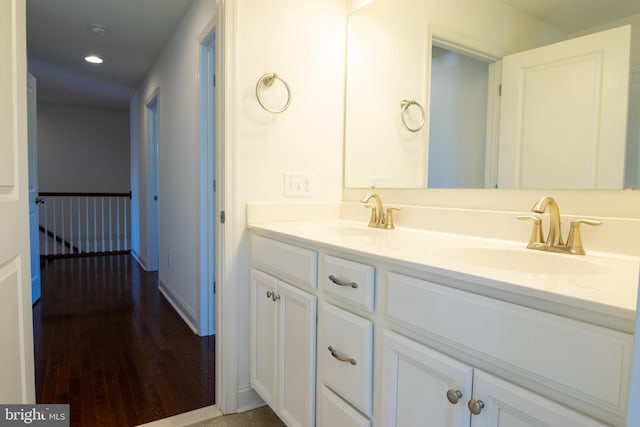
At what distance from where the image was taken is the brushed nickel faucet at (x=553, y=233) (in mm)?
1019

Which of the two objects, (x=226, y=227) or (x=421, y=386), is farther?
(x=226, y=227)

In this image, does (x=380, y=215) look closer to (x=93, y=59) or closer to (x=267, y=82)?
(x=267, y=82)

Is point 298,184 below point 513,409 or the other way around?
the other way around

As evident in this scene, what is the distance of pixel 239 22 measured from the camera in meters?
1.59

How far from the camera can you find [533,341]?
2.13 ft

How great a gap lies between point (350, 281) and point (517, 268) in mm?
509

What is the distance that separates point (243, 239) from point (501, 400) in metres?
1.21

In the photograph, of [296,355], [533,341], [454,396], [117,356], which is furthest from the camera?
[117,356]

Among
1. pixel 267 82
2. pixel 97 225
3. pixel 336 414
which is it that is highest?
pixel 267 82

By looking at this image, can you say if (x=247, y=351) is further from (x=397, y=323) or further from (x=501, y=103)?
(x=501, y=103)

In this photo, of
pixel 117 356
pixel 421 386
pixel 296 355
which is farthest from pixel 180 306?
pixel 421 386

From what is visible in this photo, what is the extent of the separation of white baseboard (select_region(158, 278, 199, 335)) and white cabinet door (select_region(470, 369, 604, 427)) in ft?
7.31

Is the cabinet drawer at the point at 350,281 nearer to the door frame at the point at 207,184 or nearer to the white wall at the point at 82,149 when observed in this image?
the door frame at the point at 207,184

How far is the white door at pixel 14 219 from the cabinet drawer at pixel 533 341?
1098mm
